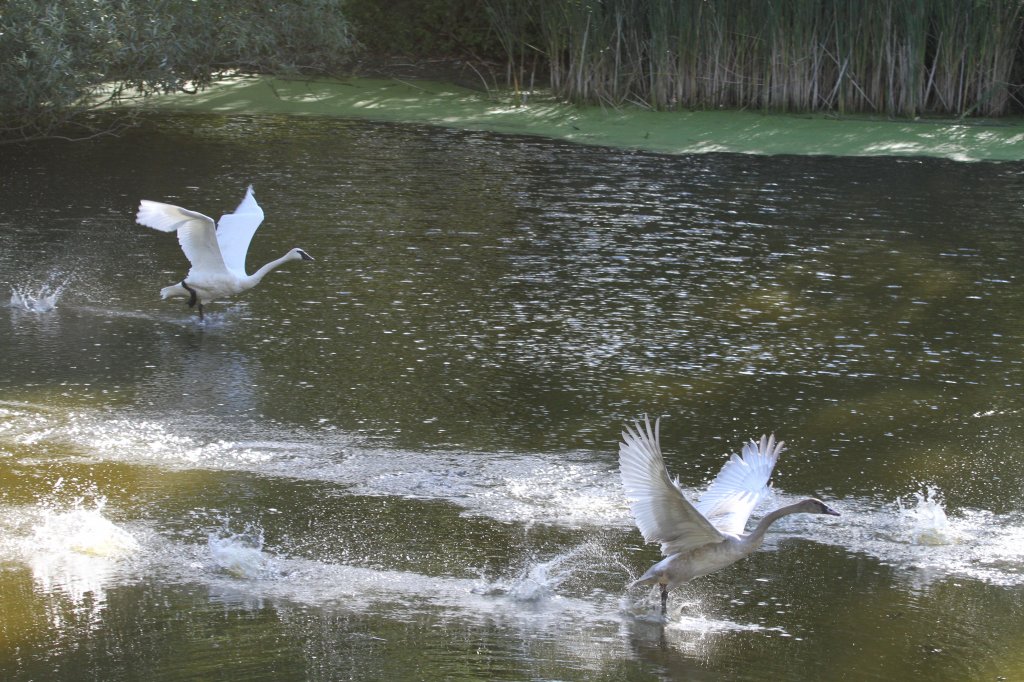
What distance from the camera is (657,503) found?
4.43m

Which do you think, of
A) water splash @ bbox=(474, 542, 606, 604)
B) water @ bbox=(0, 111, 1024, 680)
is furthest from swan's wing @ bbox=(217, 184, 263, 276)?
water splash @ bbox=(474, 542, 606, 604)

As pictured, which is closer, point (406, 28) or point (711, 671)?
point (711, 671)

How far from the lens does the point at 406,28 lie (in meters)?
18.8

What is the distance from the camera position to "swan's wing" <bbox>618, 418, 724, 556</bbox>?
14.1 feet

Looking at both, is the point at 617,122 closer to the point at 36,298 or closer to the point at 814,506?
the point at 36,298

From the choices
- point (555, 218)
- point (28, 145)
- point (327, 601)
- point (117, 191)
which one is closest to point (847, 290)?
point (555, 218)

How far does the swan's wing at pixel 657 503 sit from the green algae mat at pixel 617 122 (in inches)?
374

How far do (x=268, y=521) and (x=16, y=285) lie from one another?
425 cm

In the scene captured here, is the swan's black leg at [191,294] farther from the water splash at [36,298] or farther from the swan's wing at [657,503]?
the swan's wing at [657,503]

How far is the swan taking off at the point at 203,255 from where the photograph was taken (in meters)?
7.73

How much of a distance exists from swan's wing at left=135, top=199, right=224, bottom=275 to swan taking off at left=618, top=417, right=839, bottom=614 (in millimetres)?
4170

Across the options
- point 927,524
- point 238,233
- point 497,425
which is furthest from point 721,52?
point 927,524

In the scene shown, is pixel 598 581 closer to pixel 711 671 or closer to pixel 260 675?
pixel 711 671

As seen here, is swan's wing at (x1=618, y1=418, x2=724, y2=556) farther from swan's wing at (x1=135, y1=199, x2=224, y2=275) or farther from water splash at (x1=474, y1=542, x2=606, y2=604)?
swan's wing at (x1=135, y1=199, x2=224, y2=275)
